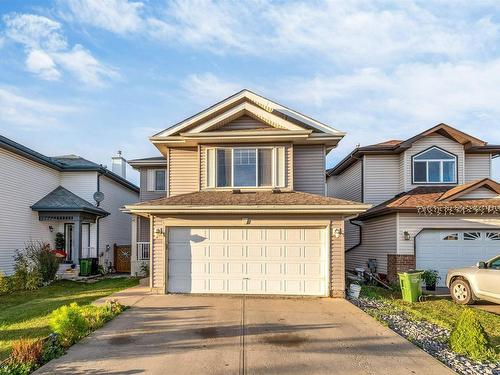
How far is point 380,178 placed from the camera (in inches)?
682

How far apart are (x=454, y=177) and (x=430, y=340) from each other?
11300 millimetres

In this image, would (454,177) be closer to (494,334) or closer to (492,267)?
(492,267)

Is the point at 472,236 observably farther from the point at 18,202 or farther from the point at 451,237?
A: the point at 18,202

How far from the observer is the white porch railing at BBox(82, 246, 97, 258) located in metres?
19.6

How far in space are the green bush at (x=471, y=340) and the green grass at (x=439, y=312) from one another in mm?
414

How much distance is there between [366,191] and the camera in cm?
1730

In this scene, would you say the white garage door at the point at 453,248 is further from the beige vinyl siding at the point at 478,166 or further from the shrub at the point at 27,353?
the shrub at the point at 27,353

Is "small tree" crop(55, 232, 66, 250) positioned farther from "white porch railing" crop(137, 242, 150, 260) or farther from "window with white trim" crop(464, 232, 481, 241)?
"window with white trim" crop(464, 232, 481, 241)

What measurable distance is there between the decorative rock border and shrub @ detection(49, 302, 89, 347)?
634 centimetres

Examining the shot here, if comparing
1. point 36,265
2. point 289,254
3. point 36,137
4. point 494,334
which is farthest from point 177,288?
point 36,137

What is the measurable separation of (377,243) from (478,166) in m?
6.09

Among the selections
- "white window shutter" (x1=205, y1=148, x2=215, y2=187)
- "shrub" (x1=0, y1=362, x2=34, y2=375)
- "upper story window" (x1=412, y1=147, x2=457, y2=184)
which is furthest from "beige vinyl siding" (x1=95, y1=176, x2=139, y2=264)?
"upper story window" (x1=412, y1=147, x2=457, y2=184)

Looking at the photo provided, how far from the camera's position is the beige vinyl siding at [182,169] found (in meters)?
13.8

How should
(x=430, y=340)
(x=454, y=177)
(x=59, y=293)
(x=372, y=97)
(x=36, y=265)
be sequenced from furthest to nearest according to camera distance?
1. (x=372, y=97)
2. (x=454, y=177)
3. (x=36, y=265)
4. (x=59, y=293)
5. (x=430, y=340)
